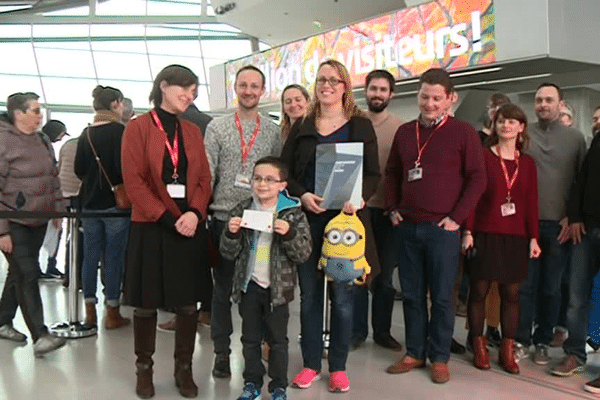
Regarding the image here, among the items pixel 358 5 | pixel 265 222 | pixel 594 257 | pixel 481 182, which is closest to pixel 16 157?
pixel 265 222

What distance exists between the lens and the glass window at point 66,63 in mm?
16734

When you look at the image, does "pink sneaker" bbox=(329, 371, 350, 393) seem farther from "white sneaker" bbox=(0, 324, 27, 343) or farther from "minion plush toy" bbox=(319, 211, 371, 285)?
"white sneaker" bbox=(0, 324, 27, 343)

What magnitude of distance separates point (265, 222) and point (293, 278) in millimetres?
355

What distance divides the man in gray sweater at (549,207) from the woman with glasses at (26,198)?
3165 mm

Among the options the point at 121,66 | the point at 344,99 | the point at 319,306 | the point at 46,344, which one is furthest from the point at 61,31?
the point at 319,306

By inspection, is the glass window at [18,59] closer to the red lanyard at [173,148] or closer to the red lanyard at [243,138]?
the red lanyard at [243,138]

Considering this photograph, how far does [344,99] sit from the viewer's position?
11.3ft

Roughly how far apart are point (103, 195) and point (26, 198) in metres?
0.65

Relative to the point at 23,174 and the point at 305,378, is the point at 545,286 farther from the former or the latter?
the point at 23,174

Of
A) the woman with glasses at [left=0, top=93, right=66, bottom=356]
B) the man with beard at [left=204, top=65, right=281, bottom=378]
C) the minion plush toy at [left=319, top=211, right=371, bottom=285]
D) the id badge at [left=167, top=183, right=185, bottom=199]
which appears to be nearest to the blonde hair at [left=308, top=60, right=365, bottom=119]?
the man with beard at [left=204, top=65, right=281, bottom=378]

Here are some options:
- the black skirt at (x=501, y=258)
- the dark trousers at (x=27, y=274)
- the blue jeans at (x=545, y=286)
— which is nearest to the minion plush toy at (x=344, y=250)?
the black skirt at (x=501, y=258)

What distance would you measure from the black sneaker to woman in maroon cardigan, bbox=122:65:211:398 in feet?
1.03

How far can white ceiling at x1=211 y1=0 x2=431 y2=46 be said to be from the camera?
1157 centimetres

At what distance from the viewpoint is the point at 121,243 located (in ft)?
15.6
